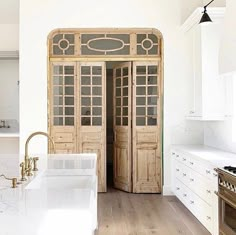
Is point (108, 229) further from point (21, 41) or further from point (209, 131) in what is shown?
point (21, 41)

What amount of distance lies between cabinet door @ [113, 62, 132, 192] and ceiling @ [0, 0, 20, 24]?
205 cm

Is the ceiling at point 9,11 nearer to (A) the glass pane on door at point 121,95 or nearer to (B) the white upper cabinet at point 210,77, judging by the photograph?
(A) the glass pane on door at point 121,95

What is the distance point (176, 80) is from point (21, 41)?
8.67ft

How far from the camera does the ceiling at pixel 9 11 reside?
18.7 feet

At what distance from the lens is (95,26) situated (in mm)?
5582

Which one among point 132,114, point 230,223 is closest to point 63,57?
point 132,114

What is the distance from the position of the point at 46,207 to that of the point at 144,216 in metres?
3.21

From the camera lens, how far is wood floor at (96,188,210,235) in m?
3.86

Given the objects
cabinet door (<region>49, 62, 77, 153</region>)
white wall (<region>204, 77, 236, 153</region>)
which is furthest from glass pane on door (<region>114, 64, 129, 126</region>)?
white wall (<region>204, 77, 236, 153</region>)

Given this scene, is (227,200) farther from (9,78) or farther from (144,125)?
(9,78)

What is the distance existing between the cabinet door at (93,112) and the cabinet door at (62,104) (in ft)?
0.39

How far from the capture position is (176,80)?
5.62m

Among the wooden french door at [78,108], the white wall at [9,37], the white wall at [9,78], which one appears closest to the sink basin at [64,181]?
the wooden french door at [78,108]

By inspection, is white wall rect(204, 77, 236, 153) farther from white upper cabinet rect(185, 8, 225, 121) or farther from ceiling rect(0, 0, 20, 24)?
ceiling rect(0, 0, 20, 24)
